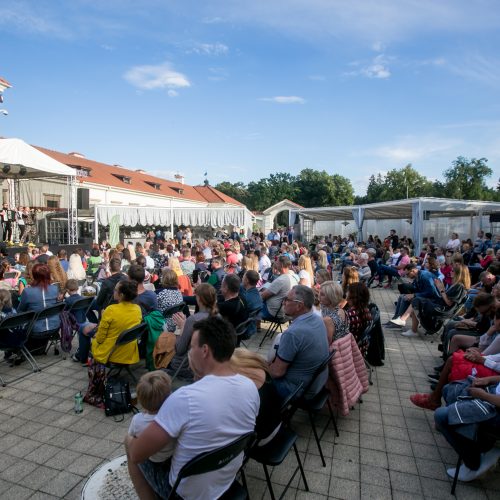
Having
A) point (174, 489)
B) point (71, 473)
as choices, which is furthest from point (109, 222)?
point (174, 489)

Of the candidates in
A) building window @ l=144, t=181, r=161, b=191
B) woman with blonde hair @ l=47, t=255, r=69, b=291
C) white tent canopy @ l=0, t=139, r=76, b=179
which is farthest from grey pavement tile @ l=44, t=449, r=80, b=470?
building window @ l=144, t=181, r=161, b=191

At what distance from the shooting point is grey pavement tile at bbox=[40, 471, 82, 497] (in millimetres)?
2453

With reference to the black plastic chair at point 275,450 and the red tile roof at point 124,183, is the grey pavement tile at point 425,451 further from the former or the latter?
the red tile roof at point 124,183

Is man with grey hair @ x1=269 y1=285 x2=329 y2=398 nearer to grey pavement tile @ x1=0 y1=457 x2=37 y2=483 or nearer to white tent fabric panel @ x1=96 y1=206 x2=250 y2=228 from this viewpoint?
grey pavement tile @ x1=0 y1=457 x2=37 y2=483

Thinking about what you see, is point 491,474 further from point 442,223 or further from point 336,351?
point 442,223

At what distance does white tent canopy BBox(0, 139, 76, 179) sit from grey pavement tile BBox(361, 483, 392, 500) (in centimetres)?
1425

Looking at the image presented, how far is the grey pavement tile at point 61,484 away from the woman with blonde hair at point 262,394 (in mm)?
1390

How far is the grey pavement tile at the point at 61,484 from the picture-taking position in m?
2.45

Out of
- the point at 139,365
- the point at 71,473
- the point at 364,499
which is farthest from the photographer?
the point at 139,365

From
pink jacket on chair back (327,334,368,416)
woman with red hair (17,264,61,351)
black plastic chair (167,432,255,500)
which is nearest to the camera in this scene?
black plastic chair (167,432,255,500)

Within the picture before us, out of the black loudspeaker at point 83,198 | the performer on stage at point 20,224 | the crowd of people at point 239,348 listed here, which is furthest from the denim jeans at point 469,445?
the black loudspeaker at point 83,198

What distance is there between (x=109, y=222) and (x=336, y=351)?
1872 centimetres

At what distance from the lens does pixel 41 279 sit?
4.78 meters

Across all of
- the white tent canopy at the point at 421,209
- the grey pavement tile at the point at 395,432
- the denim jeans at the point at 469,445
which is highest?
the white tent canopy at the point at 421,209
